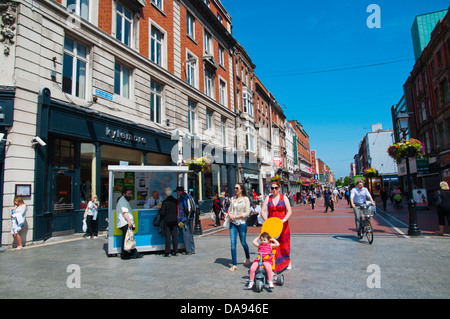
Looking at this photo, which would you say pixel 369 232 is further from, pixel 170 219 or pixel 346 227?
pixel 170 219

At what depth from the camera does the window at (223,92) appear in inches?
1048

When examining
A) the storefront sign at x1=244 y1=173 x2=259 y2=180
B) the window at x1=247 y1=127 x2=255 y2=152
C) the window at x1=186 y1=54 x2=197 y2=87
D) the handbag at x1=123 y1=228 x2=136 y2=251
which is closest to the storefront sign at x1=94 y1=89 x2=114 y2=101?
the handbag at x1=123 y1=228 x2=136 y2=251

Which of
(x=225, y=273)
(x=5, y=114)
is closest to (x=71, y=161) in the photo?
(x=5, y=114)

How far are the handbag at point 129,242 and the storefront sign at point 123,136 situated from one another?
7.01 m

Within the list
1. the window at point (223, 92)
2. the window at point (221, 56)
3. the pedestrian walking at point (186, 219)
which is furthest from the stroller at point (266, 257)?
the window at point (221, 56)

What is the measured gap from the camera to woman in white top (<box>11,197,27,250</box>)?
898 cm

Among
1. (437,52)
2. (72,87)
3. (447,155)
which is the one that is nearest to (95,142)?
(72,87)

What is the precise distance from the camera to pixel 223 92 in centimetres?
2723

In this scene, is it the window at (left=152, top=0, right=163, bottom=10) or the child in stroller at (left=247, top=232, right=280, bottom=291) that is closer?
the child in stroller at (left=247, top=232, right=280, bottom=291)

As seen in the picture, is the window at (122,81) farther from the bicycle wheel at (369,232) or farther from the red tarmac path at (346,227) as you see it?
the bicycle wheel at (369,232)

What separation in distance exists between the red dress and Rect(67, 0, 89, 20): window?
11.9 metres

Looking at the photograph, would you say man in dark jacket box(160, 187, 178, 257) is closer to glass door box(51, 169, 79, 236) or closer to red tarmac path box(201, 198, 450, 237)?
red tarmac path box(201, 198, 450, 237)

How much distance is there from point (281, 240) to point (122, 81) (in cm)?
1255

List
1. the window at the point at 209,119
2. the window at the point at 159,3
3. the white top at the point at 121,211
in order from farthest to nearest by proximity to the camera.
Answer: the window at the point at 209,119 → the window at the point at 159,3 → the white top at the point at 121,211
